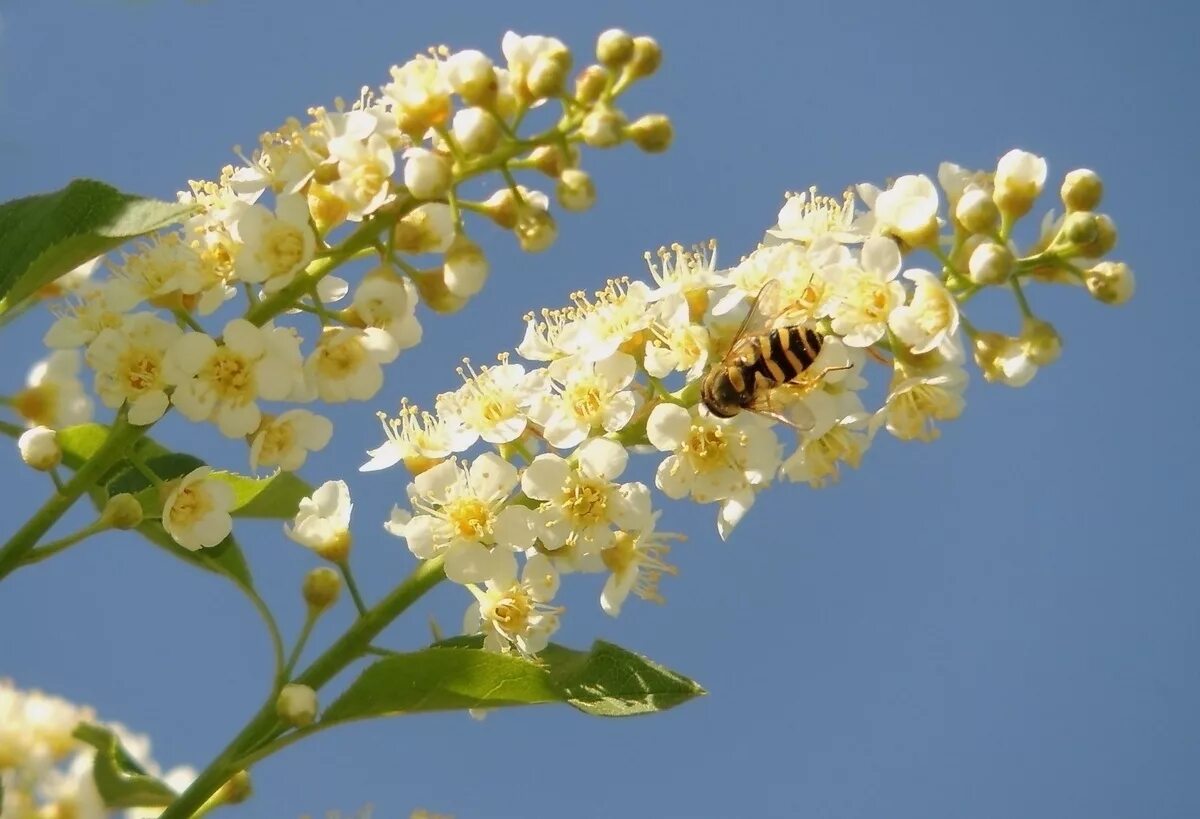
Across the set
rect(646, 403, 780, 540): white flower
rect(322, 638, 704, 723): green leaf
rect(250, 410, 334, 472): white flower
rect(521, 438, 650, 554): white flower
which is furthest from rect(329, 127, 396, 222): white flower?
rect(322, 638, 704, 723): green leaf

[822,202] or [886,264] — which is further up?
[822,202]

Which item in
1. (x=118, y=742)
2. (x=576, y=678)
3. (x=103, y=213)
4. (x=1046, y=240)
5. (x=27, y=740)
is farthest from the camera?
(x=27, y=740)

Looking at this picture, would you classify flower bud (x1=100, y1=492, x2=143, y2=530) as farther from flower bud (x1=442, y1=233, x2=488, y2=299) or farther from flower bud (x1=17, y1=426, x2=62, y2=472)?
flower bud (x1=442, y1=233, x2=488, y2=299)

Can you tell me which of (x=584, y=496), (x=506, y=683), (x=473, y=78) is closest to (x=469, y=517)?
(x=584, y=496)

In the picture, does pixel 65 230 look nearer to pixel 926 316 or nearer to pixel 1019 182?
pixel 926 316

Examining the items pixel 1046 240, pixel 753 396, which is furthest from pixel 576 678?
pixel 1046 240

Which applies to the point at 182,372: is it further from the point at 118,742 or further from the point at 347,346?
the point at 118,742

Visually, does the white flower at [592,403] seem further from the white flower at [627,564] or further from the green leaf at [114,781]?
the green leaf at [114,781]

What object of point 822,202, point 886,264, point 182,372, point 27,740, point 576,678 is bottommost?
point 27,740
